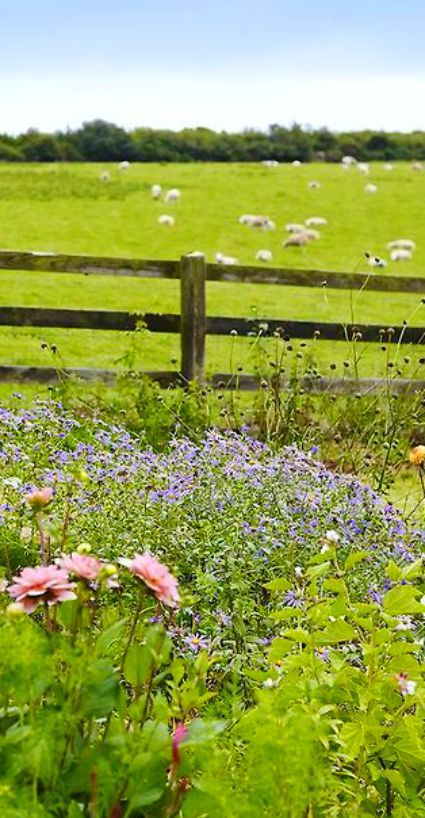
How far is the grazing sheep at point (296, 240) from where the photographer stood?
25359 millimetres

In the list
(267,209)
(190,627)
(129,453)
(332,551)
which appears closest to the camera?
(332,551)

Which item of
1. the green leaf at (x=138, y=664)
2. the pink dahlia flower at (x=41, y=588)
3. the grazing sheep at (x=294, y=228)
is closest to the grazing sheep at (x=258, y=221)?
the grazing sheep at (x=294, y=228)

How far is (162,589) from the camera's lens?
173cm

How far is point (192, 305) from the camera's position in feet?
25.9

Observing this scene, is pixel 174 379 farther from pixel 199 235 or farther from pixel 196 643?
pixel 199 235

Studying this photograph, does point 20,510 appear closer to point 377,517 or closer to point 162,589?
point 377,517

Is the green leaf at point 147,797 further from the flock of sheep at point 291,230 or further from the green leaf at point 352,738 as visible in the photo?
the flock of sheep at point 291,230

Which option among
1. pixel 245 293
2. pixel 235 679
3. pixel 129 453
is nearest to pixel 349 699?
pixel 235 679

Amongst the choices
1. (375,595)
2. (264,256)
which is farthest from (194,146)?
(375,595)

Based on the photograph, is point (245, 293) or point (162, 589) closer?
point (162, 589)

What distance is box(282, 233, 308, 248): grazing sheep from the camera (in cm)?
2536

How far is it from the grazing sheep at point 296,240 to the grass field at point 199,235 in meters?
0.19

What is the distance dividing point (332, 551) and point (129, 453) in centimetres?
246

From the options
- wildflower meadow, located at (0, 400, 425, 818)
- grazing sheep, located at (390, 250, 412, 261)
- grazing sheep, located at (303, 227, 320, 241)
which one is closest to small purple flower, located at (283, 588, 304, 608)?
wildflower meadow, located at (0, 400, 425, 818)
